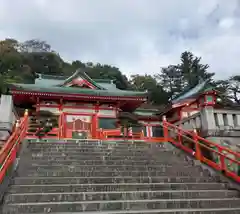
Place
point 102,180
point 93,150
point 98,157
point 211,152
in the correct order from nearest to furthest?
point 102,180, point 211,152, point 98,157, point 93,150

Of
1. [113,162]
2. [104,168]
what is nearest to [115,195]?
[104,168]

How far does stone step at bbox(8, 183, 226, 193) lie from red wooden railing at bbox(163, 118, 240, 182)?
1.97 feet

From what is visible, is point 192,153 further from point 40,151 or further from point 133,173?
point 40,151

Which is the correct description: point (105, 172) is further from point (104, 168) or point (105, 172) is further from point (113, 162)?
point (113, 162)

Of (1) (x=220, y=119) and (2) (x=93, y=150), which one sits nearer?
(1) (x=220, y=119)

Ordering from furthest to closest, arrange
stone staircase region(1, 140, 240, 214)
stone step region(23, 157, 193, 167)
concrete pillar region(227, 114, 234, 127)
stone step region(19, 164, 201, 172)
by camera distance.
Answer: concrete pillar region(227, 114, 234, 127) < stone step region(23, 157, 193, 167) < stone step region(19, 164, 201, 172) < stone staircase region(1, 140, 240, 214)

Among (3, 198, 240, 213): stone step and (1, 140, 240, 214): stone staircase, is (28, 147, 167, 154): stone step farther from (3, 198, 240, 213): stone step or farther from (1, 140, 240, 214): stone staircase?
(3, 198, 240, 213): stone step

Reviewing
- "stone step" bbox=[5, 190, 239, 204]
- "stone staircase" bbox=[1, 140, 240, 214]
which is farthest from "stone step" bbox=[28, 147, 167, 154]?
"stone step" bbox=[5, 190, 239, 204]

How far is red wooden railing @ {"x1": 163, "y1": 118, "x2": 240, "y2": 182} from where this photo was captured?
260 inches

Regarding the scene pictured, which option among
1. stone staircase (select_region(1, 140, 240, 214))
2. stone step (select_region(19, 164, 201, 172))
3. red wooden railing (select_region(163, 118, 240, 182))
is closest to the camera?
stone staircase (select_region(1, 140, 240, 214))

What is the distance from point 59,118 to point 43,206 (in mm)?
12289

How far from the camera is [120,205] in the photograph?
5.19 meters

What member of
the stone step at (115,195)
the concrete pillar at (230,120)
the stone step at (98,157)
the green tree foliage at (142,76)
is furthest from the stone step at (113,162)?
the green tree foliage at (142,76)

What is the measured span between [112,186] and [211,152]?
3.74 meters
